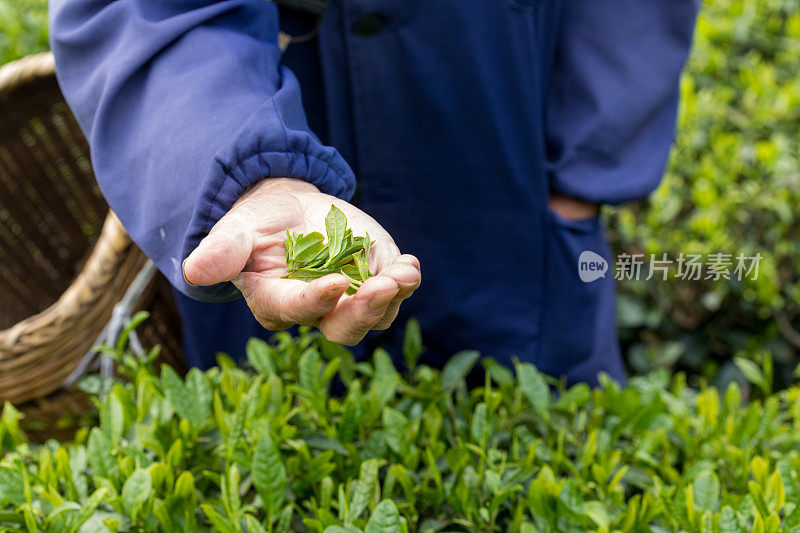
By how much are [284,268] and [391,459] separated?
15.0 inches

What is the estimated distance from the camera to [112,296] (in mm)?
1220

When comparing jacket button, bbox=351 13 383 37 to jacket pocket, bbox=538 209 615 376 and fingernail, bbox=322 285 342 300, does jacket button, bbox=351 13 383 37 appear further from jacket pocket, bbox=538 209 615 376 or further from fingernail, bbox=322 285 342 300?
fingernail, bbox=322 285 342 300

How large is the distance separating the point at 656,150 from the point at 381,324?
0.87 m

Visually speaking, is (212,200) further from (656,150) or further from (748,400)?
(748,400)

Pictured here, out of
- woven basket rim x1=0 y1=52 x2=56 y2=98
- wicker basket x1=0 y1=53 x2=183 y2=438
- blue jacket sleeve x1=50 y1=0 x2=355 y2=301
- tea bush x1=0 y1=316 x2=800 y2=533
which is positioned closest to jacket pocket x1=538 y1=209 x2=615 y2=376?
tea bush x1=0 y1=316 x2=800 y2=533

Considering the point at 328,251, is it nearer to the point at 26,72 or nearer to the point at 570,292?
the point at 570,292

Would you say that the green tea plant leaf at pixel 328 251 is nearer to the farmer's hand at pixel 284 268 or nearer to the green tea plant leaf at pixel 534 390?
the farmer's hand at pixel 284 268

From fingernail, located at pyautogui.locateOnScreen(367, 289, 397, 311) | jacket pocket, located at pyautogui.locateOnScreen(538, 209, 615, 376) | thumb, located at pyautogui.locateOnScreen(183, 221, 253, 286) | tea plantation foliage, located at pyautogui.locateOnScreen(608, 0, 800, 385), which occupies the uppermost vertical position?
thumb, located at pyautogui.locateOnScreen(183, 221, 253, 286)

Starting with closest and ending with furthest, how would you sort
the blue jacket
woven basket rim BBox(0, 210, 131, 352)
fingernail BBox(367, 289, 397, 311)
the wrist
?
1. fingernail BBox(367, 289, 397, 311)
2. the wrist
3. the blue jacket
4. woven basket rim BBox(0, 210, 131, 352)

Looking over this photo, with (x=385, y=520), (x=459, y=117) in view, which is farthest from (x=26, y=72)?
(x=385, y=520)

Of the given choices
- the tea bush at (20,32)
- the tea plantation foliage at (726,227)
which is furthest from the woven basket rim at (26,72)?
the tea plantation foliage at (726,227)

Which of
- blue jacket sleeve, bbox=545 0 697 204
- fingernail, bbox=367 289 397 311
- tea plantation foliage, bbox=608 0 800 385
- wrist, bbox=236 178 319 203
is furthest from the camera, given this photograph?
tea plantation foliage, bbox=608 0 800 385

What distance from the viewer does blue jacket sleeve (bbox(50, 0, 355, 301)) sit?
0.74 meters

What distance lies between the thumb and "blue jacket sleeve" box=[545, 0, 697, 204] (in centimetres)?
79
